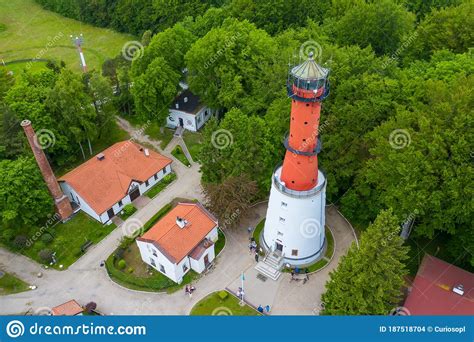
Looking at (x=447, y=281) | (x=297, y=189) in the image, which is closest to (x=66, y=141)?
(x=297, y=189)

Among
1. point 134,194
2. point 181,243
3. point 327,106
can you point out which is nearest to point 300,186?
point 327,106

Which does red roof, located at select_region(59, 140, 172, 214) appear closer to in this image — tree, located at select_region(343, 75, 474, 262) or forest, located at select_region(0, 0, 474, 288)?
forest, located at select_region(0, 0, 474, 288)

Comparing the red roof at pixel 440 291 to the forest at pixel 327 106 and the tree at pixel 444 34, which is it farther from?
the tree at pixel 444 34

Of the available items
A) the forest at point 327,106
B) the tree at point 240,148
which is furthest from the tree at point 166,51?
the tree at point 240,148

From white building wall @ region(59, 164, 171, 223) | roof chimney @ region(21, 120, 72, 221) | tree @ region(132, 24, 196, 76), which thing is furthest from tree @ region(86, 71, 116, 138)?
roof chimney @ region(21, 120, 72, 221)

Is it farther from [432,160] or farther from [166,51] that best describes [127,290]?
[166,51]
